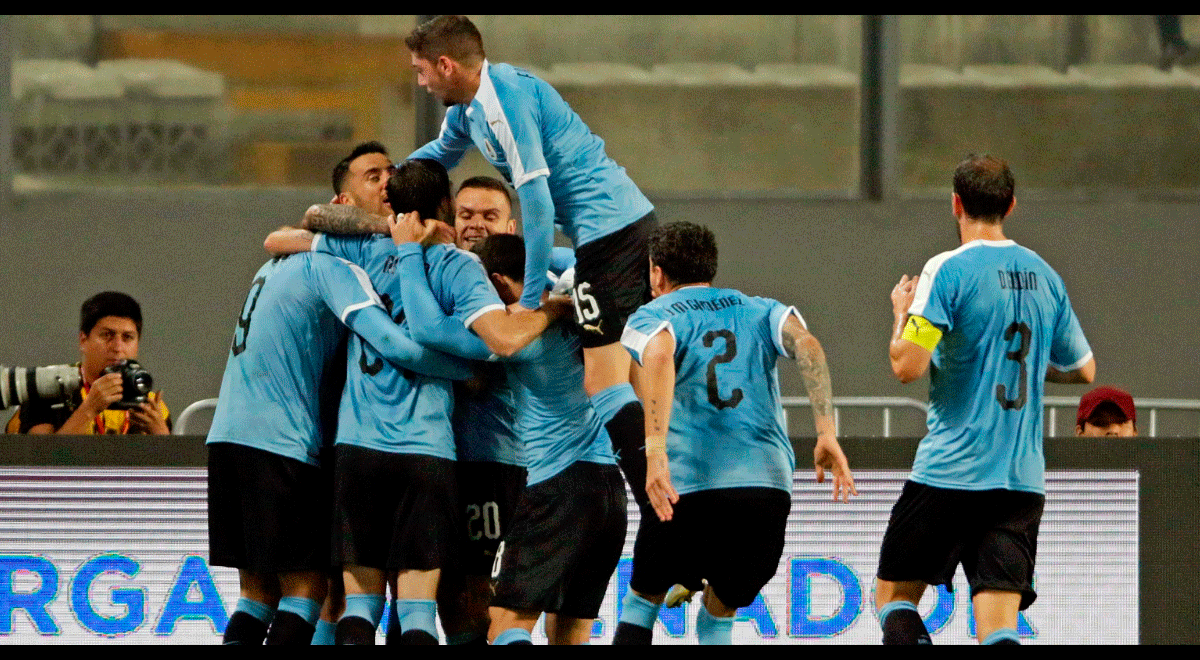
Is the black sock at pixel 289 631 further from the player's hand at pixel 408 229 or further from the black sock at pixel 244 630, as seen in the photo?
the player's hand at pixel 408 229

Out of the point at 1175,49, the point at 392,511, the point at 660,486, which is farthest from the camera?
the point at 1175,49

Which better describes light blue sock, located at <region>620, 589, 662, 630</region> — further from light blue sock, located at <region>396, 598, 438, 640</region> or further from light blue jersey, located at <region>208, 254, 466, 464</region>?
light blue jersey, located at <region>208, 254, 466, 464</region>

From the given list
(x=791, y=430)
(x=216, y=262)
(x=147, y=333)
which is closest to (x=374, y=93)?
(x=216, y=262)

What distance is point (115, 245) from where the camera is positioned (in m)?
11.5

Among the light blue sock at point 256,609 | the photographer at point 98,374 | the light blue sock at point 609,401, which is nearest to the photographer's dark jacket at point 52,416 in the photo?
the photographer at point 98,374

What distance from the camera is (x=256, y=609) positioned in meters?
5.54

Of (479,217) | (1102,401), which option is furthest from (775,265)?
(479,217)

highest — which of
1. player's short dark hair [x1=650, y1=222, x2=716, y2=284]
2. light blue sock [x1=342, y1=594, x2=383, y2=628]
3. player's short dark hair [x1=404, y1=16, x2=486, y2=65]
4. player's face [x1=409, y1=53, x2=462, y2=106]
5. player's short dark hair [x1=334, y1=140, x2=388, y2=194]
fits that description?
player's short dark hair [x1=404, y1=16, x2=486, y2=65]

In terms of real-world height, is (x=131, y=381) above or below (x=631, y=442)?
above

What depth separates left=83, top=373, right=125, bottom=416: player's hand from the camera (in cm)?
630

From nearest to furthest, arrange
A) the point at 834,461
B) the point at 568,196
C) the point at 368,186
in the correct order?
the point at 834,461 → the point at 568,196 → the point at 368,186

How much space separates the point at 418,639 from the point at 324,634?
32.2 inches

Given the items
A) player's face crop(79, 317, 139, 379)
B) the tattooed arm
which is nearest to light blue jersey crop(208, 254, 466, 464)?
the tattooed arm

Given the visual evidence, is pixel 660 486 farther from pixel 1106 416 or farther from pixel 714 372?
pixel 1106 416
